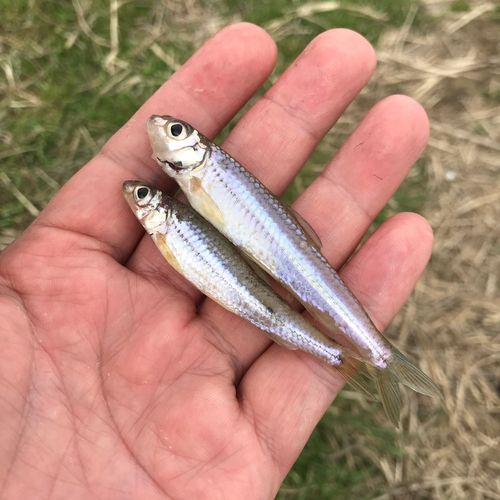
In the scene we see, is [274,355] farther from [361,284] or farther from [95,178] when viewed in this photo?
[95,178]

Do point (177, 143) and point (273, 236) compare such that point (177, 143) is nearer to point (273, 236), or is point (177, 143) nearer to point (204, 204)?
point (204, 204)

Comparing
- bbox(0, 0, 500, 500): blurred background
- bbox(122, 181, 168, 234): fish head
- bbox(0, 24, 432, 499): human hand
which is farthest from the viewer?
bbox(0, 0, 500, 500): blurred background

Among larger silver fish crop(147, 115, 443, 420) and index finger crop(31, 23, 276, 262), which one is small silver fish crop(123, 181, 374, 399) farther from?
index finger crop(31, 23, 276, 262)

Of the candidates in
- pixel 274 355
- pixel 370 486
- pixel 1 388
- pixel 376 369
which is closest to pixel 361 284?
pixel 376 369

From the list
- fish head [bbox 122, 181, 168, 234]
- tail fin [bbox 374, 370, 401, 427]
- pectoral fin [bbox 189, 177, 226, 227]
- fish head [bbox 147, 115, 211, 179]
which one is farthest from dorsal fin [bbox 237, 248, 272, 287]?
tail fin [bbox 374, 370, 401, 427]

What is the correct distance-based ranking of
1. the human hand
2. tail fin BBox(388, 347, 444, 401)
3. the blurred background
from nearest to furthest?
1. the human hand
2. tail fin BBox(388, 347, 444, 401)
3. the blurred background

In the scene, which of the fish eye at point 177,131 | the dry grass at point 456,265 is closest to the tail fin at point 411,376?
the dry grass at point 456,265
